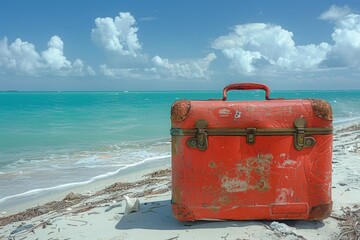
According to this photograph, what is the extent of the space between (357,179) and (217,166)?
2281mm

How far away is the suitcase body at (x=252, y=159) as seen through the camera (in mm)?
2625

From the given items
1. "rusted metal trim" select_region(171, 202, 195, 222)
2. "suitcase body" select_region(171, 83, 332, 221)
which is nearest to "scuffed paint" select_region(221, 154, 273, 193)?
"suitcase body" select_region(171, 83, 332, 221)

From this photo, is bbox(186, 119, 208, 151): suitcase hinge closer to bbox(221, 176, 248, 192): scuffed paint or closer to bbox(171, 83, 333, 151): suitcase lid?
bbox(171, 83, 333, 151): suitcase lid

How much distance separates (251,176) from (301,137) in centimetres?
47

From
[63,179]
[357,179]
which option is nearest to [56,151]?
[63,179]

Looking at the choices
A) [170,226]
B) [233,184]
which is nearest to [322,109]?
[233,184]

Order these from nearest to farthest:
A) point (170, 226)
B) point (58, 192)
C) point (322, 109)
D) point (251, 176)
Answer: point (322, 109), point (251, 176), point (170, 226), point (58, 192)

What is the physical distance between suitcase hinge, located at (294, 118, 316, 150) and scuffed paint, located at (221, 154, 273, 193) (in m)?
0.22

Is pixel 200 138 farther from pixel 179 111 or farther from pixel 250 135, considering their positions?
pixel 250 135

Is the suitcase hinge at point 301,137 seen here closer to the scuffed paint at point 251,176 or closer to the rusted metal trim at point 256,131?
the rusted metal trim at point 256,131

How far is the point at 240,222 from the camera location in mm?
2789

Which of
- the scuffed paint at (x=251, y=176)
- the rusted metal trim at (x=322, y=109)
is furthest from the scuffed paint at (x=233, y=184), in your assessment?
the rusted metal trim at (x=322, y=109)

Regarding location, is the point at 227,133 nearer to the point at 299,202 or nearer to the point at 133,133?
the point at 299,202

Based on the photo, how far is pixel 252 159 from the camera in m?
2.67
